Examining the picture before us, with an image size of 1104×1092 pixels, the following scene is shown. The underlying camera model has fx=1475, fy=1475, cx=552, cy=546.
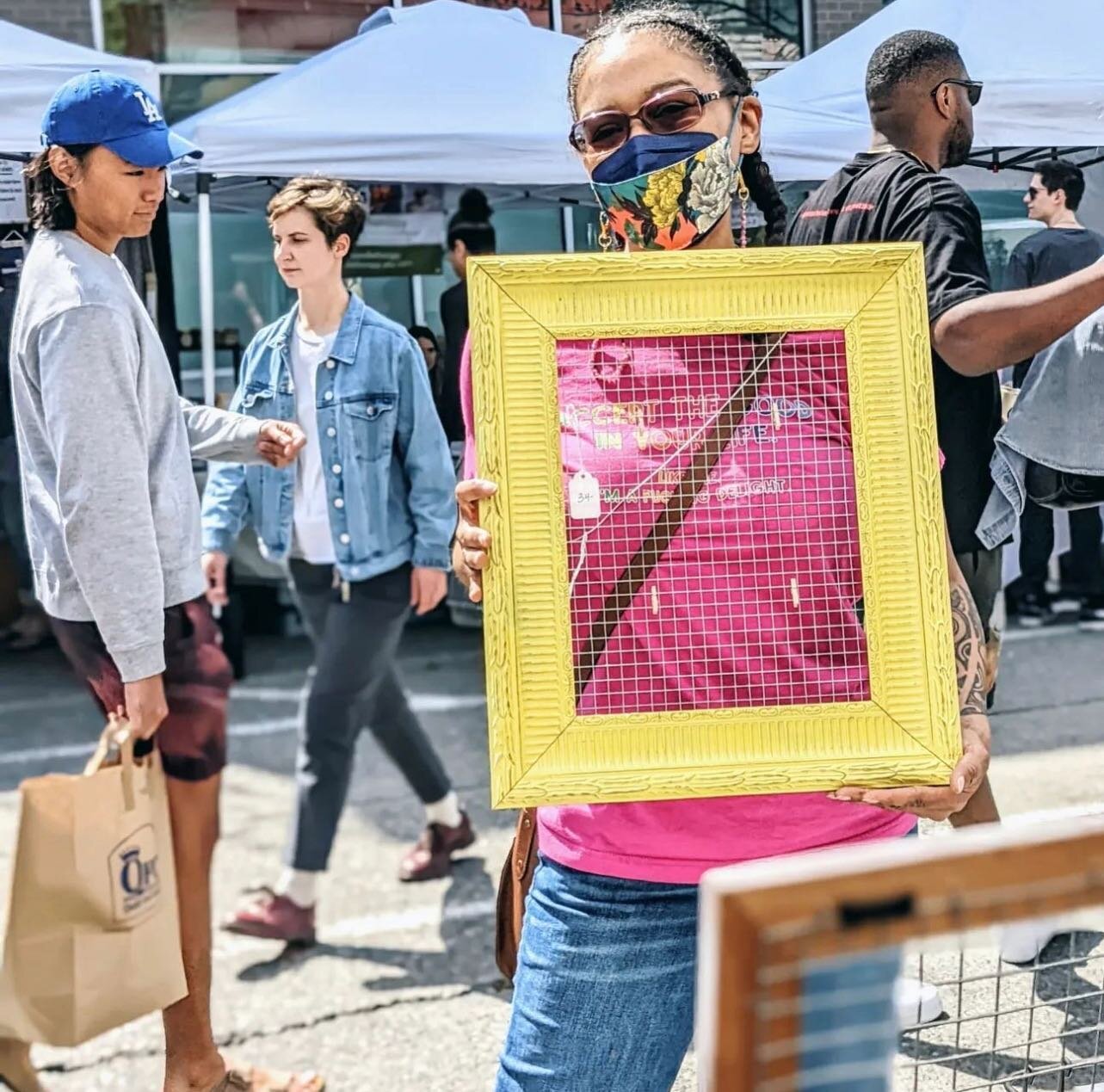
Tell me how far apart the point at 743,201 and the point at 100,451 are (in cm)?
118

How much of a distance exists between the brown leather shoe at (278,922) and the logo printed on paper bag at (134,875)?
1140 millimetres

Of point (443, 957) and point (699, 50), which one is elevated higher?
point (699, 50)

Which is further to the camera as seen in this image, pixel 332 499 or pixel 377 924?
pixel 377 924

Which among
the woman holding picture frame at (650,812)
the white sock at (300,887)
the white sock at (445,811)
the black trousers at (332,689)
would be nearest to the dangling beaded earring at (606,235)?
the woman holding picture frame at (650,812)

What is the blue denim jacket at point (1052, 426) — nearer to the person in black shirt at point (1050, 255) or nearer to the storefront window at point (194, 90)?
the person in black shirt at point (1050, 255)

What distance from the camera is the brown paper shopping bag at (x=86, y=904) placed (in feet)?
8.52

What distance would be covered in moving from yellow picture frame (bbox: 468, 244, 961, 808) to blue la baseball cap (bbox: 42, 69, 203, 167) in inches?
41.0

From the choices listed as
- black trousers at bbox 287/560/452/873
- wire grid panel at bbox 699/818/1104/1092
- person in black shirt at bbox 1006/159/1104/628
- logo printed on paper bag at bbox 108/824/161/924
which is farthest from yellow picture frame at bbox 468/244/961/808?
black trousers at bbox 287/560/452/873

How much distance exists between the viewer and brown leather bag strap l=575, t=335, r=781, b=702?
5.66 ft

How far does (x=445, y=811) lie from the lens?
4.36m

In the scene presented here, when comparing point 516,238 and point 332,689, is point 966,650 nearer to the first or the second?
point 516,238

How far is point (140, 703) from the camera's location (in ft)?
8.66

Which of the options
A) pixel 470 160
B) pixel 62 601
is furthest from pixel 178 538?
pixel 470 160

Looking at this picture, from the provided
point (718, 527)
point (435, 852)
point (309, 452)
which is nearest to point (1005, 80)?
point (718, 527)
